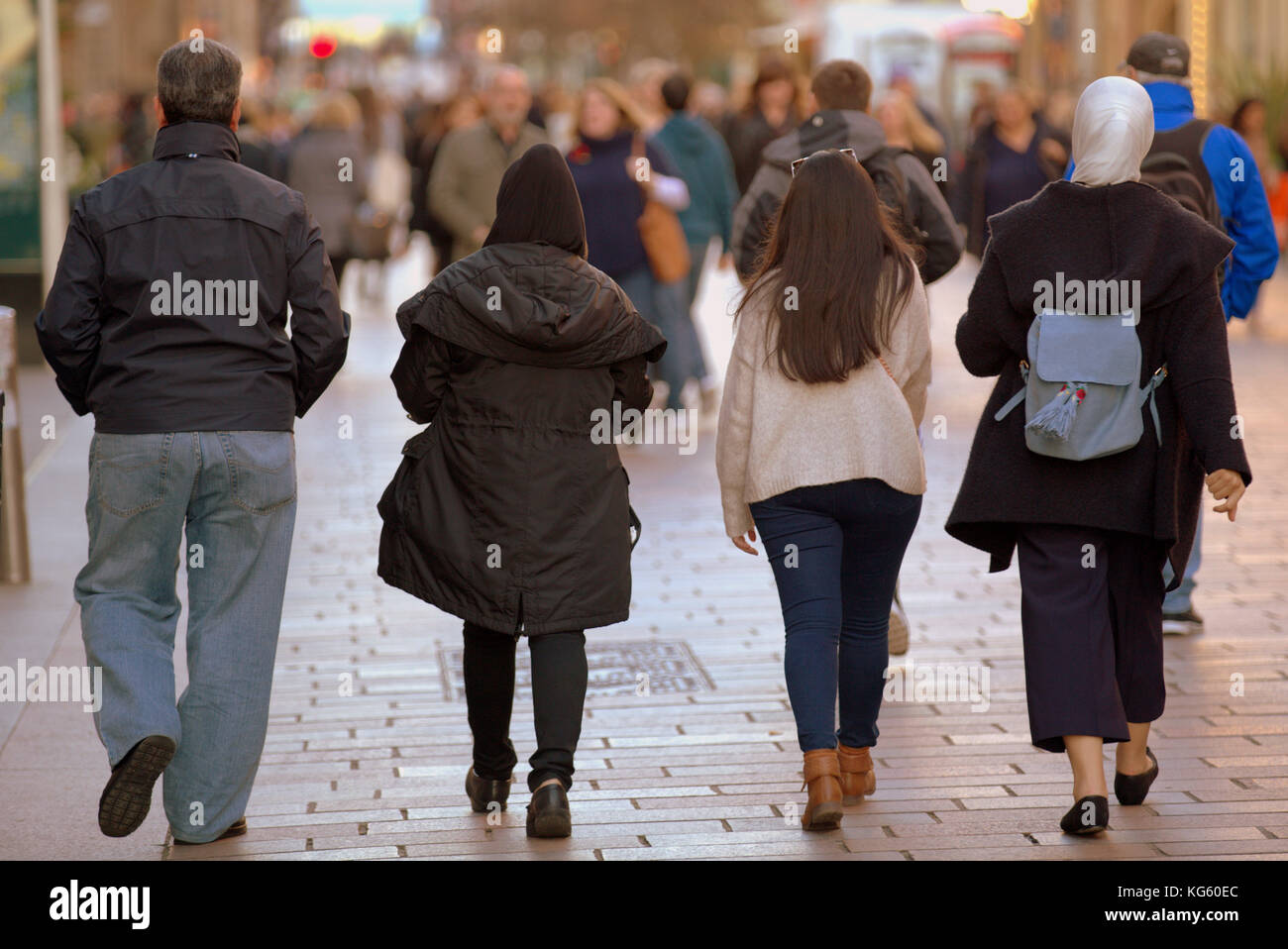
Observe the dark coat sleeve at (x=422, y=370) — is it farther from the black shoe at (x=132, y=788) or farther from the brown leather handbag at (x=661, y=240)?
the brown leather handbag at (x=661, y=240)

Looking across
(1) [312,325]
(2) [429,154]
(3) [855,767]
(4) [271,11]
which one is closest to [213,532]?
(1) [312,325]

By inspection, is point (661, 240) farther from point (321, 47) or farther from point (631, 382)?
point (321, 47)

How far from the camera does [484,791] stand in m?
5.16

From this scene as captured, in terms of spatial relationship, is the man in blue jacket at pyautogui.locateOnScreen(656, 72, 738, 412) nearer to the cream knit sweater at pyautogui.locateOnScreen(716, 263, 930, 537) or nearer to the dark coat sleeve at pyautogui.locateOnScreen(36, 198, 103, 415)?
the cream knit sweater at pyautogui.locateOnScreen(716, 263, 930, 537)

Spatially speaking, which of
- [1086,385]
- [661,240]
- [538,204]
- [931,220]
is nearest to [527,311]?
[538,204]

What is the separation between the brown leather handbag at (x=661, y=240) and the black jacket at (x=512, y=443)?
245 inches

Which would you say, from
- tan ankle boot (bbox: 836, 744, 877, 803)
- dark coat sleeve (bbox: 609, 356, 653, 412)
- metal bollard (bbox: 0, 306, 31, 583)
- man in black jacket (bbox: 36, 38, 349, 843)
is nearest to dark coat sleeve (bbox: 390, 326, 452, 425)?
man in black jacket (bbox: 36, 38, 349, 843)

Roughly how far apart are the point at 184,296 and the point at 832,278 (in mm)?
1550

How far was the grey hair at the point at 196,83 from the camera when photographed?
4793 mm

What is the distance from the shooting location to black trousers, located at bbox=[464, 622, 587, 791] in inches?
198

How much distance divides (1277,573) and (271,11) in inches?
3857

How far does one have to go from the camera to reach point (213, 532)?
4844 millimetres
